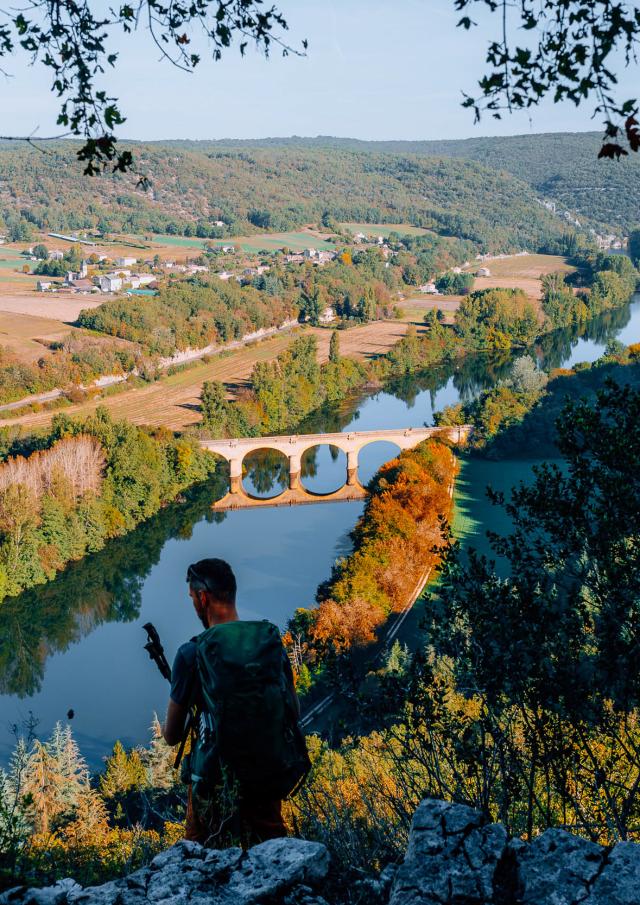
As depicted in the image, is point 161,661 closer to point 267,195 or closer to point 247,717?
point 247,717

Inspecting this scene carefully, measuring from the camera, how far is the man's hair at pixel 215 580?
8.74 ft

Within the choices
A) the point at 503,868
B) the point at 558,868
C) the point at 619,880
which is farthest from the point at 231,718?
the point at 619,880

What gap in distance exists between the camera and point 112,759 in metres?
12.8

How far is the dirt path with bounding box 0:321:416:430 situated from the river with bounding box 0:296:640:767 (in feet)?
15.8

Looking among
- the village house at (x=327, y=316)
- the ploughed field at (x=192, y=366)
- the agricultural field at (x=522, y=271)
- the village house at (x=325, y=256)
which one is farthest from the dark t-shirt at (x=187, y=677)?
the village house at (x=325, y=256)

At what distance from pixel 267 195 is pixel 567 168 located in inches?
1560

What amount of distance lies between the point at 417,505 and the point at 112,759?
12.0 metres

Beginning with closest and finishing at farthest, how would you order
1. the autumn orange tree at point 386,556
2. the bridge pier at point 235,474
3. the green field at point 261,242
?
the autumn orange tree at point 386,556 → the bridge pier at point 235,474 → the green field at point 261,242

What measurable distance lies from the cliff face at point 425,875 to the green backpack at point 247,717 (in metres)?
0.21

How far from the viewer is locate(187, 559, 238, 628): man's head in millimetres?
2666

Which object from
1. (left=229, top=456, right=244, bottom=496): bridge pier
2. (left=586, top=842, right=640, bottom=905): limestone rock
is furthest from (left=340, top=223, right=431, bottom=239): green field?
(left=586, top=842, right=640, bottom=905): limestone rock

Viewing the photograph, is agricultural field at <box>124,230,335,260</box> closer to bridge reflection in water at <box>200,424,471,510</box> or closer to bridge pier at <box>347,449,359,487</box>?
bridge reflection in water at <box>200,424,471,510</box>

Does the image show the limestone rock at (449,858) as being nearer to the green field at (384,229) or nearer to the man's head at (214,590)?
the man's head at (214,590)

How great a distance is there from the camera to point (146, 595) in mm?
21328
